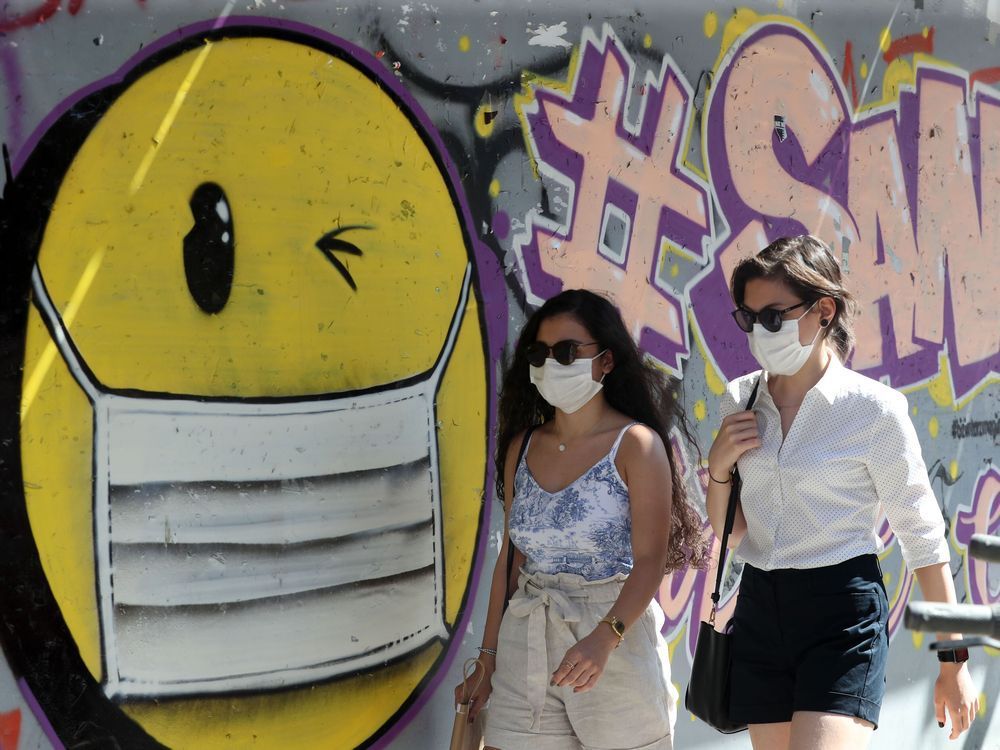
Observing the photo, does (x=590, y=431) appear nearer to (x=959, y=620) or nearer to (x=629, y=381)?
(x=629, y=381)

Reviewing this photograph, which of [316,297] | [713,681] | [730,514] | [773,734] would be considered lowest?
[773,734]

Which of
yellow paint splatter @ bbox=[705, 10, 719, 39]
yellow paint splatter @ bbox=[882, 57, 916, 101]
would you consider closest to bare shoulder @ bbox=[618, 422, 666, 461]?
yellow paint splatter @ bbox=[705, 10, 719, 39]

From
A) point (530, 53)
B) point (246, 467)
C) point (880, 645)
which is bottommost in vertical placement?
point (880, 645)

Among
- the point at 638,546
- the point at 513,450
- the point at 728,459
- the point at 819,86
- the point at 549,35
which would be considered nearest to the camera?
the point at 638,546

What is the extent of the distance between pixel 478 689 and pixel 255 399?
1.03 m

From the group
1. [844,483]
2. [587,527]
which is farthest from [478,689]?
[844,483]

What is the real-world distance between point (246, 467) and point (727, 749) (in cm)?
270

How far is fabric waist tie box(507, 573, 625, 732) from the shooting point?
338 cm

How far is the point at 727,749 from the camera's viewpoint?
5.30 m

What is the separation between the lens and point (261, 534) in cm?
366

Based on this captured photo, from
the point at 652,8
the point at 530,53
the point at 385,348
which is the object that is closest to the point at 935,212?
the point at 652,8

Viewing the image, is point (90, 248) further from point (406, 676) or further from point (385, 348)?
point (406, 676)

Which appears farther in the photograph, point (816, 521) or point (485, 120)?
point (485, 120)

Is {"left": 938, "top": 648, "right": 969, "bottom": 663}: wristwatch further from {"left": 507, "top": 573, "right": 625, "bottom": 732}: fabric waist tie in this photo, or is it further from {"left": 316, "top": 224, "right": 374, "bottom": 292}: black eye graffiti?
{"left": 316, "top": 224, "right": 374, "bottom": 292}: black eye graffiti
